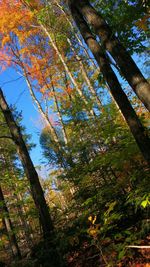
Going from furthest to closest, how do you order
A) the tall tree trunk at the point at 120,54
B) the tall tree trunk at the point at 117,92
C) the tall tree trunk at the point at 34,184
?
the tall tree trunk at the point at 34,184, the tall tree trunk at the point at 117,92, the tall tree trunk at the point at 120,54

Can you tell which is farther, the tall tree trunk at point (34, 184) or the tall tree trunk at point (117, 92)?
the tall tree trunk at point (34, 184)

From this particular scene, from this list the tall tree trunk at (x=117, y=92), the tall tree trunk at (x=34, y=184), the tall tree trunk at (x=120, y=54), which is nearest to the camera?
the tall tree trunk at (x=120, y=54)

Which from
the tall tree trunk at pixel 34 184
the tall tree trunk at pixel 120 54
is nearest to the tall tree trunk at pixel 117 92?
the tall tree trunk at pixel 120 54

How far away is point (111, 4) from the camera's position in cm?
671

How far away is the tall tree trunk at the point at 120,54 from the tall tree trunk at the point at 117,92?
10.5 inches

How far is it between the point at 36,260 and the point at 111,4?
19.1 ft

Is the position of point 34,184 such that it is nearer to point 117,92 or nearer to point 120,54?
point 117,92

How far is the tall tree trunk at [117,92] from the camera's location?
4.66m

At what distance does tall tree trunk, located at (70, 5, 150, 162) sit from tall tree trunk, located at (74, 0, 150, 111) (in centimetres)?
27

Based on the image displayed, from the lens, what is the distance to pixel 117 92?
16.3 ft

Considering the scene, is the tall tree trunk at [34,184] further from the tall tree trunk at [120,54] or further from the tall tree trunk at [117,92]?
the tall tree trunk at [120,54]

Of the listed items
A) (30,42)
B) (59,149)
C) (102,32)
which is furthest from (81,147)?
(30,42)

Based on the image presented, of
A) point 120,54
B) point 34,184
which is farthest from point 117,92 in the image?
point 34,184

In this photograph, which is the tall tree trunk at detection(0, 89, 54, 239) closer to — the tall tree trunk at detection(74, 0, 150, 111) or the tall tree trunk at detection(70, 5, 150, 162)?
the tall tree trunk at detection(70, 5, 150, 162)
